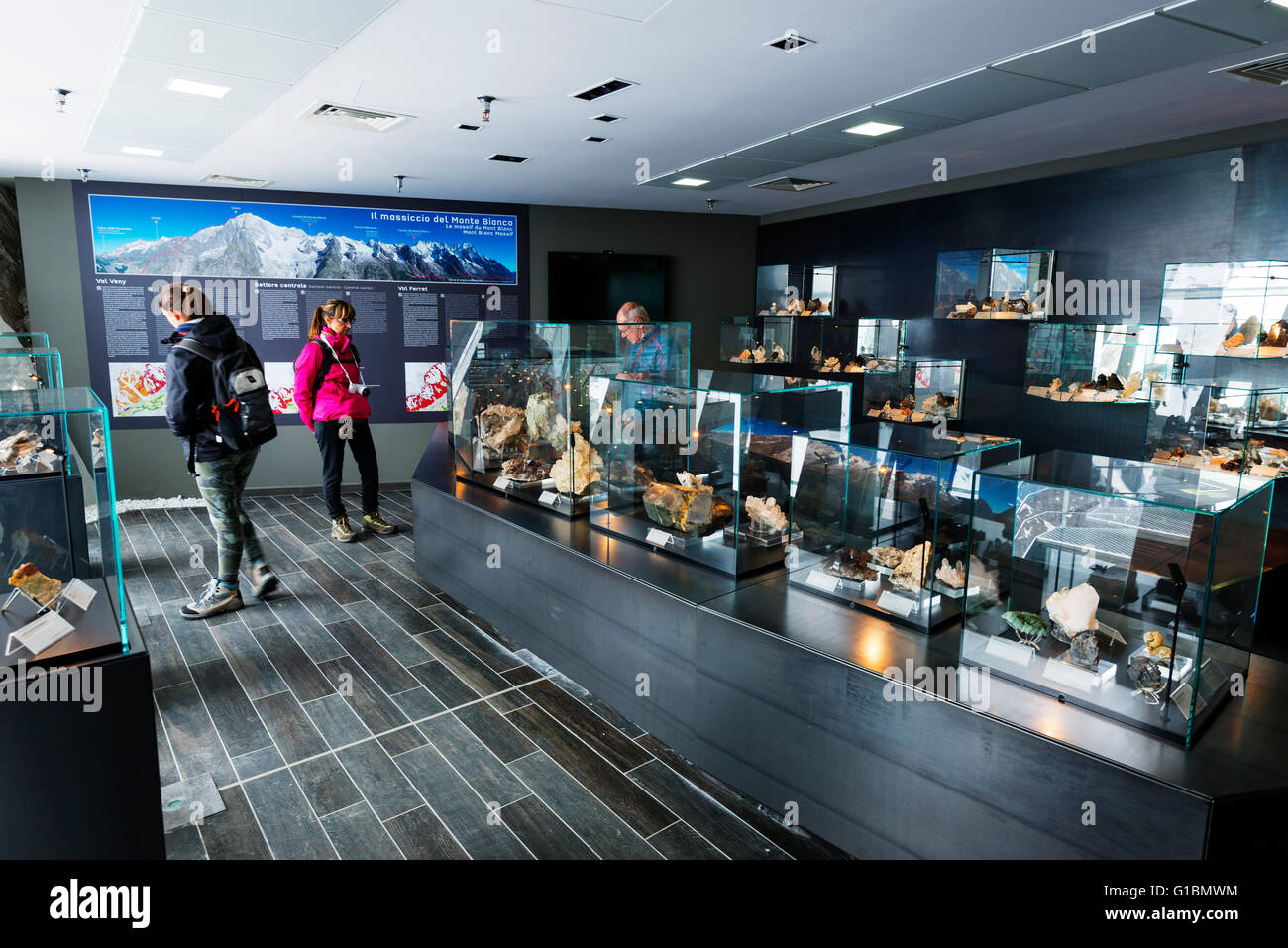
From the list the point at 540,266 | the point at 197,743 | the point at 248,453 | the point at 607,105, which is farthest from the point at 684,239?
the point at 197,743

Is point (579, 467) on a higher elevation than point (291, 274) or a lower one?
lower

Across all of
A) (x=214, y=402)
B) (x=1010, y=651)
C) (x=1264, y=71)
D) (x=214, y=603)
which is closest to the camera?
(x=1010, y=651)

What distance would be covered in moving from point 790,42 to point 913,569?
2.11 meters

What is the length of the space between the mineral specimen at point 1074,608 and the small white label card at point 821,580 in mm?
760

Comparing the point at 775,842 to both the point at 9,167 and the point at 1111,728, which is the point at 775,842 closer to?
the point at 1111,728

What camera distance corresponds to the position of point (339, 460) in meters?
5.74

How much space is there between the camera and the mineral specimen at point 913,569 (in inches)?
96.5

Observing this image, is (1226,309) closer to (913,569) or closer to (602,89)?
(913,569)

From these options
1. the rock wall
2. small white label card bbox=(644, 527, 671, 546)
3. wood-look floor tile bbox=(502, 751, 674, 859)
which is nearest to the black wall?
small white label card bbox=(644, 527, 671, 546)

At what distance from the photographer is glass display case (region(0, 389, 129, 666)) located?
75.0 inches

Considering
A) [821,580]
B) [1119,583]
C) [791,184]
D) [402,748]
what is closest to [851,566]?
[821,580]

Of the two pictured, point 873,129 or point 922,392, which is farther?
point 922,392

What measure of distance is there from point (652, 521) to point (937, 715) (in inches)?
61.1
